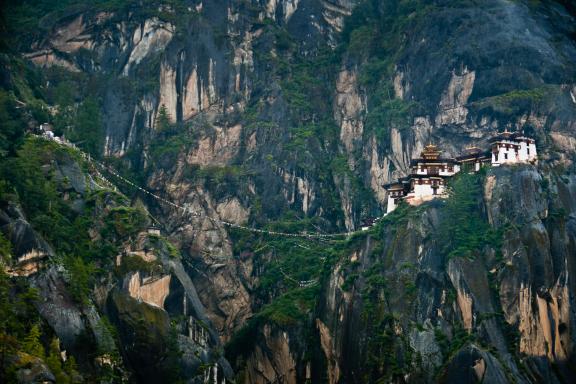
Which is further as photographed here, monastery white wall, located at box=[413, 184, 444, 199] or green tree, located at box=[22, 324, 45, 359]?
monastery white wall, located at box=[413, 184, 444, 199]

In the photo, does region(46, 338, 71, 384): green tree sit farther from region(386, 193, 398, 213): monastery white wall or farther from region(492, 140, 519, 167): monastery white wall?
region(492, 140, 519, 167): monastery white wall

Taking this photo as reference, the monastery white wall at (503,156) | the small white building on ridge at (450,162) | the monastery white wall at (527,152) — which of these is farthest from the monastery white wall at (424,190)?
the monastery white wall at (527,152)

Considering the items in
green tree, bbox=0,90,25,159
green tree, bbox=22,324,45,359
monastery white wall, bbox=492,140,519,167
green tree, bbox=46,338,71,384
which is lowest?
green tree, bbox=46,338,71,384

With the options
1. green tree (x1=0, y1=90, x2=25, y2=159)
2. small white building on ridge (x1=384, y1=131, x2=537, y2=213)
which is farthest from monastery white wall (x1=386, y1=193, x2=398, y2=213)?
green tree (x1=0, y1=90, x2=25, y2=159)

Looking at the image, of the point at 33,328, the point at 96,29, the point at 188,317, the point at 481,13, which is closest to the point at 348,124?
the point at 481,13

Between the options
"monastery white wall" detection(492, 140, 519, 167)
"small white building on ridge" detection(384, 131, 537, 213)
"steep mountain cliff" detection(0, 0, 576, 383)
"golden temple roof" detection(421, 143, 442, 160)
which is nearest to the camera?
"steep mountain cliff" detection(0, 0, 576, 383)

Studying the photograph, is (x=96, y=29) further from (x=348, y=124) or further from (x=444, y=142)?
(x=444, y=142)

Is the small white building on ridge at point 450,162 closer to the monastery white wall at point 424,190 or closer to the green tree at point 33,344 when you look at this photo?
the monastery white wall at point 424,190
